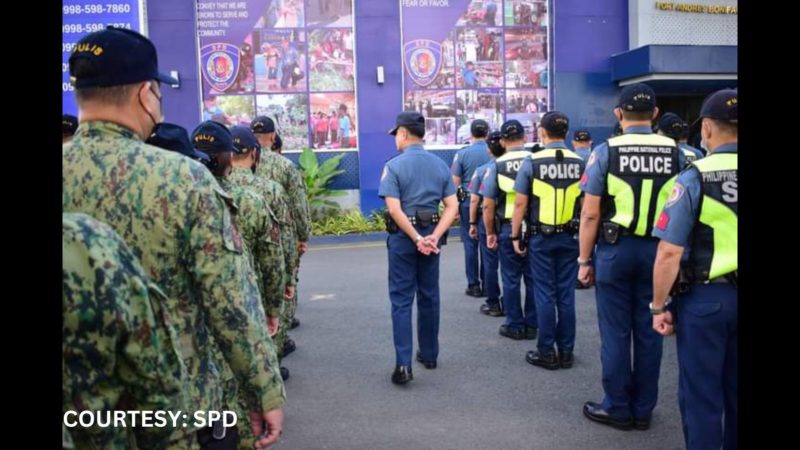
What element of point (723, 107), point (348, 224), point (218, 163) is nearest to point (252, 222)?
point (218, 163)

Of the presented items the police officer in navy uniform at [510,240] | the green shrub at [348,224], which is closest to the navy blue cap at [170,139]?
the police officer in navy uniform at [510,240]

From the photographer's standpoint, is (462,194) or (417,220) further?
(462,194)

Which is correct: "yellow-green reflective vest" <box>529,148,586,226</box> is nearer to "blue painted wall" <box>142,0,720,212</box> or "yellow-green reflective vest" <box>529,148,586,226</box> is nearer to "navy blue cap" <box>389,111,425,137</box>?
"navy blue cap" <box>389,111,425,137</box>

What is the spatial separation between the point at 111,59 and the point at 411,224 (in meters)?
3.46

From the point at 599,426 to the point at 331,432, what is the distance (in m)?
1.79

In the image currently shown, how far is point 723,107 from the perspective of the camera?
129 inches

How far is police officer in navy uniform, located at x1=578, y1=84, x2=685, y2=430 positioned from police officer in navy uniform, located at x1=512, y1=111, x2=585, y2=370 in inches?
46.0

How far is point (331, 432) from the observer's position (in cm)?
443

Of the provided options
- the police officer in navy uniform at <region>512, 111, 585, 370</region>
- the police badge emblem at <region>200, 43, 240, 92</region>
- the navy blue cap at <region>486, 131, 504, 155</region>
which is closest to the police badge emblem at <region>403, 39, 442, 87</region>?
the police badge emblem at <region>200, 43, 240, 92</region>

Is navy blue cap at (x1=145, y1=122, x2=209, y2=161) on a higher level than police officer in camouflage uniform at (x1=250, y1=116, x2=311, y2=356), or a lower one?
higher

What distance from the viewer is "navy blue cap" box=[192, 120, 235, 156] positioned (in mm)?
3512

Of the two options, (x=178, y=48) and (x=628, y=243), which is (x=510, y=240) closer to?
(x=628, y=243)
